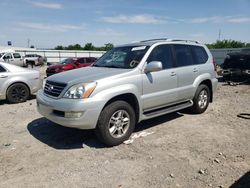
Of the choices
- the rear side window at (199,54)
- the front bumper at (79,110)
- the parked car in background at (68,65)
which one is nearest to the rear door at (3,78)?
the front bumper at (79,110)

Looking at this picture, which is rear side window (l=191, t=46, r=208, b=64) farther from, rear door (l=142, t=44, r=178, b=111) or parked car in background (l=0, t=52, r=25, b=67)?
parked car in background (l=0, t=52, r=25, b=67)

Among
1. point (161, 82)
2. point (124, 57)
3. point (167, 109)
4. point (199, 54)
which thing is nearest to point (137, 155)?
point (167, 109)

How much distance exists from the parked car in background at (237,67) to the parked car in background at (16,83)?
29.3 feet

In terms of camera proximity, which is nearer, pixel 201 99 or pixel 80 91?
pixel 80 91

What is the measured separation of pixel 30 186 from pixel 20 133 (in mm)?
2370

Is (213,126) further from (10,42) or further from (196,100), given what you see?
(10,42)

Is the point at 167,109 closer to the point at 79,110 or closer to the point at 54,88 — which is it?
the point at 79,110

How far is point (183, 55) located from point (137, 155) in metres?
2.95

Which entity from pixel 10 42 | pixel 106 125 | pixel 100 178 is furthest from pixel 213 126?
pixel 10 42

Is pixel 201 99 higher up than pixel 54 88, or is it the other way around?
pixel 54 88

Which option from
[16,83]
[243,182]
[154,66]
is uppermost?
[154,66]

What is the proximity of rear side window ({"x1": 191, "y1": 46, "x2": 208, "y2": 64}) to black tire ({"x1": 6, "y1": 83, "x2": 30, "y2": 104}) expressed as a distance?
557cm

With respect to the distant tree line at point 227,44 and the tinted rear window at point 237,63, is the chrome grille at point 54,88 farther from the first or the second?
the distant tree line at point 227,44

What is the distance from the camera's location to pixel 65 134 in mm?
5586
